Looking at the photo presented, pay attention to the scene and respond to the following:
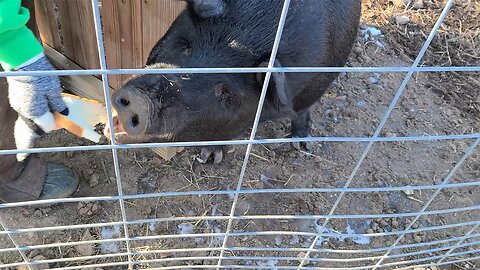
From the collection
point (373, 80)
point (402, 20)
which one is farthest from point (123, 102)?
point (402, 20)

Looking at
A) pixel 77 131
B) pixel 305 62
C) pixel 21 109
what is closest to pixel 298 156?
pixel 305 62

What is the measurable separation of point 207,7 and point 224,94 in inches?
13.9

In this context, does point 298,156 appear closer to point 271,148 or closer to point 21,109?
point 271,148

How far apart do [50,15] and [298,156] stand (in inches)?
61.8

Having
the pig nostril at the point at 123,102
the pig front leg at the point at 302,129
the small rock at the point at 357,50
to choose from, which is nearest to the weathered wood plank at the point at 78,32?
the pig nostril at the point at 123,102

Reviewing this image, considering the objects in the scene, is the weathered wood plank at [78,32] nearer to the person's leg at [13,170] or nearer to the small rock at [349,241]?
the person's leg at [13,170]

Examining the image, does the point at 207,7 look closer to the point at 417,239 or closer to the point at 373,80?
the point at 417,239

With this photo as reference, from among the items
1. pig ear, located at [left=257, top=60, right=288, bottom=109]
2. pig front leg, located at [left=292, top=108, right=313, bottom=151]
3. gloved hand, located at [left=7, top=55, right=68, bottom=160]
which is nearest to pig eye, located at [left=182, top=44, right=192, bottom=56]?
pig ear, located at [left=257, top=60, right=288, bottom=109]

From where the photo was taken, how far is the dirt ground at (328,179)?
95.9 inches

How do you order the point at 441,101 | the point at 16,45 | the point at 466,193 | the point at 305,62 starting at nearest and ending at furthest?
the point at 16,45 < the point at 305,62 < the point at 466,193 < the point at 441,101

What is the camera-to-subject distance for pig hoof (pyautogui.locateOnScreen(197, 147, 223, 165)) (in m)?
2.75

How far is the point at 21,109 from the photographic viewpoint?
5.94ft

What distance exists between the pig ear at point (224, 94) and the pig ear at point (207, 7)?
28cm

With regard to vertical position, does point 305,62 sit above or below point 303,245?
above
